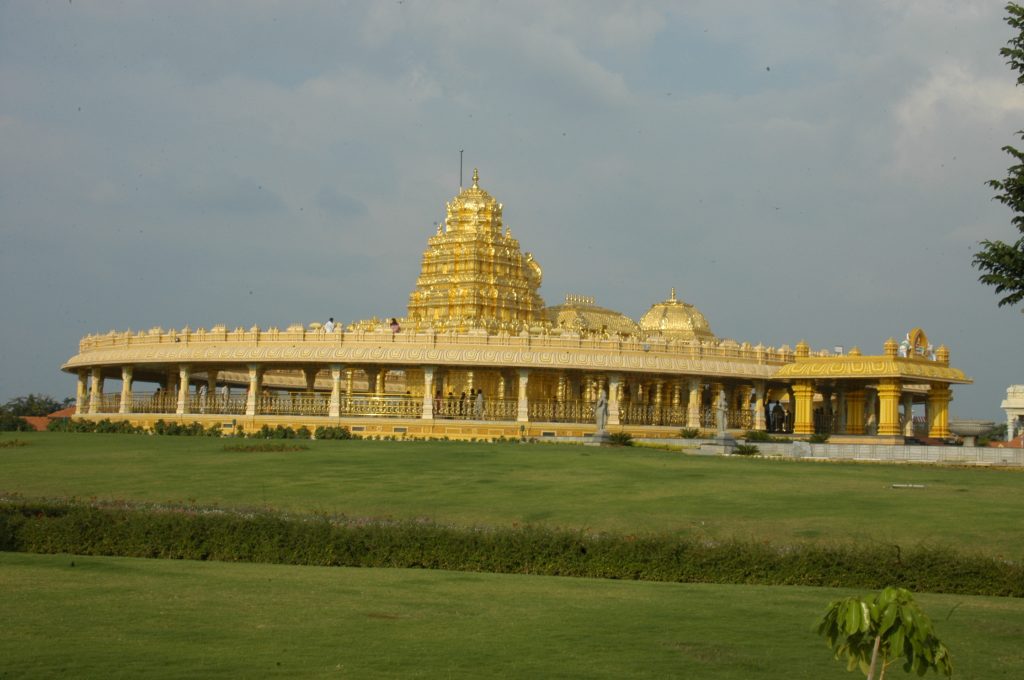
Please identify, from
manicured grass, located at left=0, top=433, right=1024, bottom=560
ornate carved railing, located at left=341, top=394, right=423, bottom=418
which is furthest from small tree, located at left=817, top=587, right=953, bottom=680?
ornate carved railing, located at left=341, top=394, right=423, bottom=418

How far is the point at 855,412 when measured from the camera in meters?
56.8

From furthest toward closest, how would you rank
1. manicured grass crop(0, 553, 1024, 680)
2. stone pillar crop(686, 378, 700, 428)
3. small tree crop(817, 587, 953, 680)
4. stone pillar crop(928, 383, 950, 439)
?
1. stone pillar crop(928, 383, 950, 439)
2. stone pillar crop(686, 378, 700, 428)
3. manicured grass crop(0, 553, 1024, 680)
4. small tree crop(817, 587, 953, 680)

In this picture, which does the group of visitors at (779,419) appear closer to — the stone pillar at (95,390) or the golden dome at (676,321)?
the golden dome at (676,321)

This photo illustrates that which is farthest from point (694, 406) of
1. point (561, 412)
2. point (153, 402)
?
point (153, 402)

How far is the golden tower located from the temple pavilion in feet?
2.21

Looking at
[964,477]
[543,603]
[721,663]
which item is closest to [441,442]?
[964,477]

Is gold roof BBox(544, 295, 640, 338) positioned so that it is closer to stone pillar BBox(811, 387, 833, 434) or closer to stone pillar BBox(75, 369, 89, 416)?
stone pillar BBox(811, 387, 833, 434)

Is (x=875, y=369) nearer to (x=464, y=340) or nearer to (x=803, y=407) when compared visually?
(x=803, y=407)

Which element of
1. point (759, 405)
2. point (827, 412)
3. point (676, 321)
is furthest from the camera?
point (676, 321)

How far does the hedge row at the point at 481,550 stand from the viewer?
16.2 metres

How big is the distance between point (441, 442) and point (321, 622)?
29.5 m

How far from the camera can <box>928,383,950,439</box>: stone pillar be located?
171ft

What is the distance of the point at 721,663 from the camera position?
447 inches

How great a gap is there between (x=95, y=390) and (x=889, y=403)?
35.5 meters
